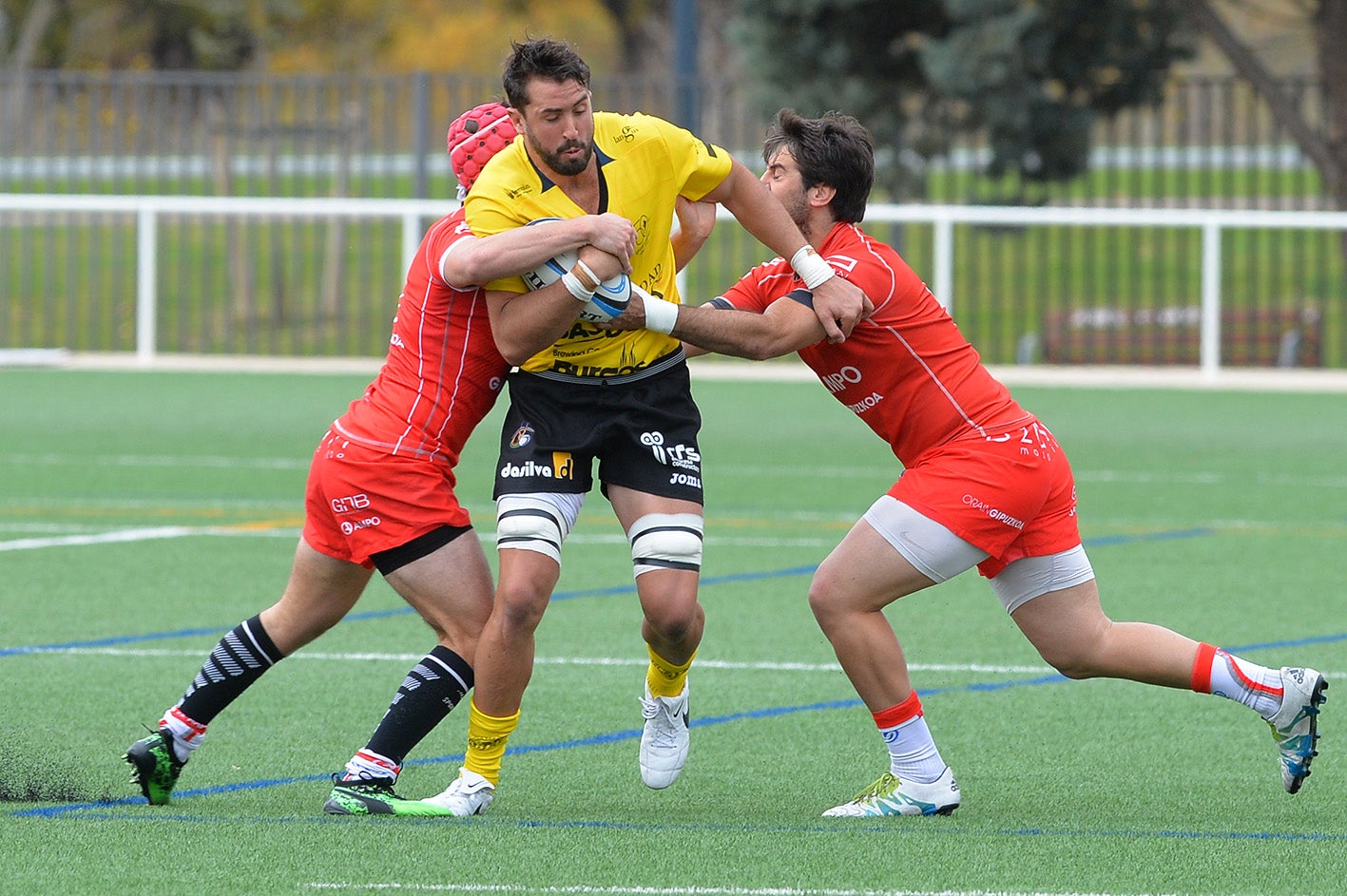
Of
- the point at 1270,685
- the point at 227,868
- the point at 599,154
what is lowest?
the point at 227,868

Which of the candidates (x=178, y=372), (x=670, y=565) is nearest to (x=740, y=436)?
(x=178, y=372)

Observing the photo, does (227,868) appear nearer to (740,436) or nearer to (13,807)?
(13,807)

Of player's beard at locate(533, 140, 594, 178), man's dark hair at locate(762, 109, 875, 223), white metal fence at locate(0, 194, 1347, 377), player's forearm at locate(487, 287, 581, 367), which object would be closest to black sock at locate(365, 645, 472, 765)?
player's forearm at locate(487, 287, 581, 367)

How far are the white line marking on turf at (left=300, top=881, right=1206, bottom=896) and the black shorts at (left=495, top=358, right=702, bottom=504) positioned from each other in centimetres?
127

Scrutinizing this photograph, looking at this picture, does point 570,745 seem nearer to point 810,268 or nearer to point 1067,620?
point 1067,620

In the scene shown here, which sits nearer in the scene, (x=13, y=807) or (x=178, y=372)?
(x=13, y=807)

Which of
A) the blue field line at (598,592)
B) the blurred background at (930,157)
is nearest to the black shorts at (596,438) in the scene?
the blue field line at (598,592)

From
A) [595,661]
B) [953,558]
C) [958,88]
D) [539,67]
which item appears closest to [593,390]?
[539,67]

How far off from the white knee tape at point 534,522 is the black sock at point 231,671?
2.48 feet

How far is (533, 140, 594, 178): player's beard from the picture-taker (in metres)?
5.42

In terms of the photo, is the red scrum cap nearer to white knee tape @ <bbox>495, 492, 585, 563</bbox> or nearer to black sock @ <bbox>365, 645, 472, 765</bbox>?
white knee tape @ <bbox>495, 492, 585, 563</bbox>

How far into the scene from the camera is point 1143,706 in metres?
6.98

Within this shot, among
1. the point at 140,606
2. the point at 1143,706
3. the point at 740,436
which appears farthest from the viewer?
the point at 740,436

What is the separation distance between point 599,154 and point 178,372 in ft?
51.5
